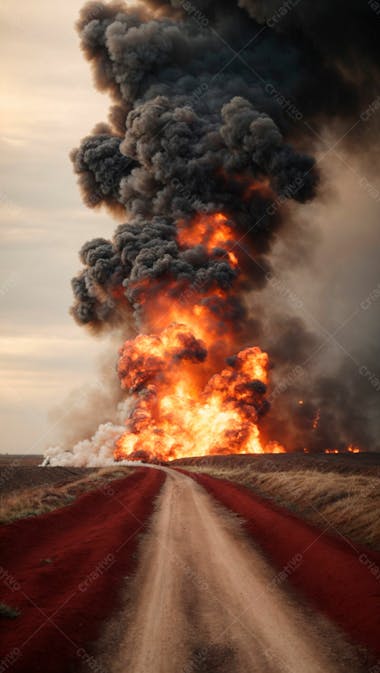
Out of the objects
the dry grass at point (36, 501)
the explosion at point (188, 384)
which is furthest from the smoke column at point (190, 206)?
the dry grass at point (36, 501)

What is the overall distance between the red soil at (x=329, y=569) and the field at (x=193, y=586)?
4 centimetres

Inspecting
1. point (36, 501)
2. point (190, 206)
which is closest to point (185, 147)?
point (190, 206)

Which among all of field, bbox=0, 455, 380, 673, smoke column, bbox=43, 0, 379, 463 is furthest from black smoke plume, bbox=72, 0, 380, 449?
field, bbox=0, 455, 380, 673

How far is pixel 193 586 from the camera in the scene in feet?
33.1

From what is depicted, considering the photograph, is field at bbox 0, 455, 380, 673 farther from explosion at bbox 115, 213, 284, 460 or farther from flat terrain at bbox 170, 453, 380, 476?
explosion at bbox 115, 213, 284, 460

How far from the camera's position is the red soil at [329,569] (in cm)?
830

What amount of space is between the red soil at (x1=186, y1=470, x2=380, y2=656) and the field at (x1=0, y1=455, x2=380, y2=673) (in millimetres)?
37

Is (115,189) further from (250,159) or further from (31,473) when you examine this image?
(31,473)

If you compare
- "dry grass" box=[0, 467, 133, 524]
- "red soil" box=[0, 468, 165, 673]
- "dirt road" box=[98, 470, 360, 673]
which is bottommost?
"dry grass" box=[0, 467, 133, 524]

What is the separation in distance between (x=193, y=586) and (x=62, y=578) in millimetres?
2522

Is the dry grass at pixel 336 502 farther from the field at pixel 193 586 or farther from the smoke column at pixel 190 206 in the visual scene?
the smoke column at pixel 190 206

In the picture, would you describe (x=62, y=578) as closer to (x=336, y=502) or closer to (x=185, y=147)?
(x=336, y=502)

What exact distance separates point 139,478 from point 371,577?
77.7 feet

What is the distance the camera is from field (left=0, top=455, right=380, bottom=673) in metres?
7.05
